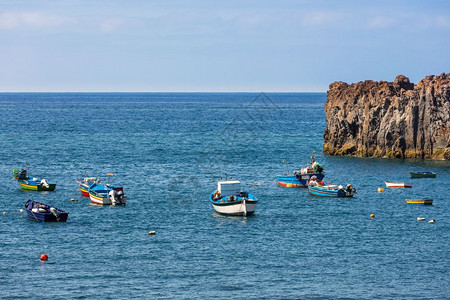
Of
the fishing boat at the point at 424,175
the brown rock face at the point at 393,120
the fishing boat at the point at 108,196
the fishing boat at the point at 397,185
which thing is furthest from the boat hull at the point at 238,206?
the brown rock face at the point at 393,120

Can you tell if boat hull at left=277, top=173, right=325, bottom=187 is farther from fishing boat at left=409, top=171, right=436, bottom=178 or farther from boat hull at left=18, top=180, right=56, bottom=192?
boat hull at left=18, top=180, right=56, bottom=192

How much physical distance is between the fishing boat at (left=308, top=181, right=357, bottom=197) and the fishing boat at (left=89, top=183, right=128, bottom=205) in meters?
26.7

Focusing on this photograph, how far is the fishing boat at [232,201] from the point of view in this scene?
7988cm

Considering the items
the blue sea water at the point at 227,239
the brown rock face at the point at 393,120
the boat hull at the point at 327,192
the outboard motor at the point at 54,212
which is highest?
the brown rock face at the point at 393,120

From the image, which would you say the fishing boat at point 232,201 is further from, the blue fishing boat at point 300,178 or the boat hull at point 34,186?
the boat hull at point 34,186

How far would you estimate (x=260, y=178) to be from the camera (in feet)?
360

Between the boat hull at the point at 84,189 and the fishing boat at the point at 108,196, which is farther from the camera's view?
the boat hull at the point at 84,189

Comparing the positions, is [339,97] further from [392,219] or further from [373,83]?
→ [392,219]

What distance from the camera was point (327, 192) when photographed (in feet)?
309

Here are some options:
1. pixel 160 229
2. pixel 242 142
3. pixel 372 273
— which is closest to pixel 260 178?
pixel 160 229

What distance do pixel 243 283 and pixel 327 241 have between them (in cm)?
1619

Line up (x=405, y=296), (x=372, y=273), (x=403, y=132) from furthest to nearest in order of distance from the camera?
(x=403, y=132) < (x=372, y=273) < (x=405, y=296)

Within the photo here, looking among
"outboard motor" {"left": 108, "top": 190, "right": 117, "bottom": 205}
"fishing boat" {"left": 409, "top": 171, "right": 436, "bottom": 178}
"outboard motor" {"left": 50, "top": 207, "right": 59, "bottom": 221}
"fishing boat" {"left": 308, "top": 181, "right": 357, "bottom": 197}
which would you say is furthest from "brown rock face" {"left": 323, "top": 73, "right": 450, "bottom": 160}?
"outboard motor" {"left": 50, "top": 207, "right": 59, "bottom": 221}

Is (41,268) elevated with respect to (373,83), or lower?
lower
